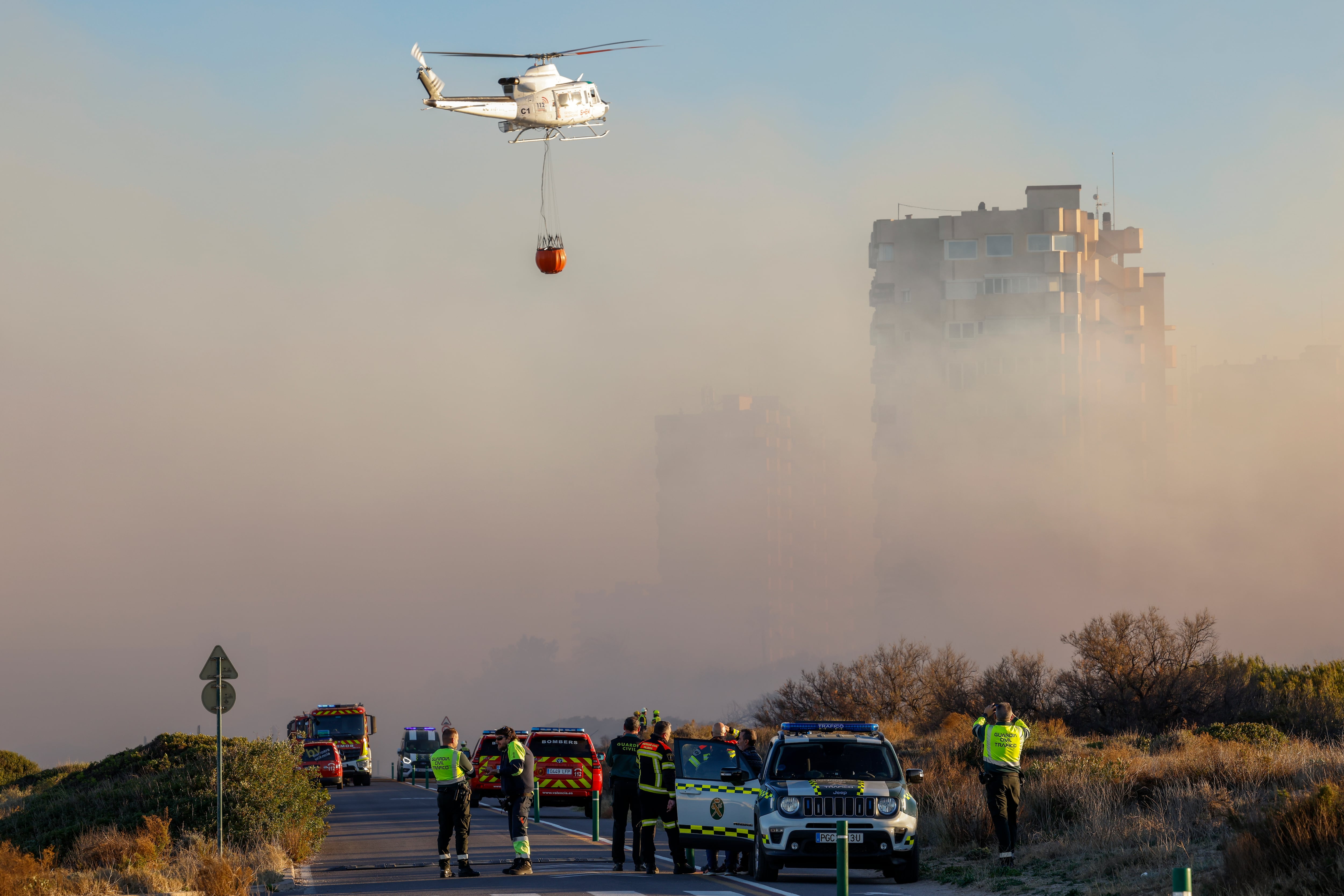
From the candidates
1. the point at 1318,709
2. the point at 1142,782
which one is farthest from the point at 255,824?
the point at 1318,709

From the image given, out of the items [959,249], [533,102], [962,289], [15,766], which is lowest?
[15,766]

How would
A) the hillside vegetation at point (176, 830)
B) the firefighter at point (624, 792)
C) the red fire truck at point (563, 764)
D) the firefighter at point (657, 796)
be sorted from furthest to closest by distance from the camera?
the red fire truck at point (563, 764) → the firefighter at point (624, 792) → the hillside vegetation at point (176, 830) → the firefighter at point (657, 796)

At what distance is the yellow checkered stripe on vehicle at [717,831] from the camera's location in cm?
1739

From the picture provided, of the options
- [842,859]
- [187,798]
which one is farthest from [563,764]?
[842,859]

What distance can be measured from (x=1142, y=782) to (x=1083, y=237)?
16154 centimetres

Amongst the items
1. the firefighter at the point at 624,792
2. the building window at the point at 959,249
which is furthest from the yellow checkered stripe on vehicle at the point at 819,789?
the building window at the point at 959,249

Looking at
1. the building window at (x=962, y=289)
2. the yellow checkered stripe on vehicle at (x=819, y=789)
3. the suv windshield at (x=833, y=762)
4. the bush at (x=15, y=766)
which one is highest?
the building window at (x=962, y=289)

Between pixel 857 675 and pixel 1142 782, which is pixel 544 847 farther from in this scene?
pixel 857 675

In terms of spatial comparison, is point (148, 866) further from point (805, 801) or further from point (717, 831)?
point (805, 801)

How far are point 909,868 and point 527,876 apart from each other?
4912 millimetres

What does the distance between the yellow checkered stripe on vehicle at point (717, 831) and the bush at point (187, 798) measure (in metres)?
7.98

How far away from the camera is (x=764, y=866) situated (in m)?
16.6

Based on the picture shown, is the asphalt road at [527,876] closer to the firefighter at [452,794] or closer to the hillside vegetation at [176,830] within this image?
the firefighter at [452,794]

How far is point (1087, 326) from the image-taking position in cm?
17262
